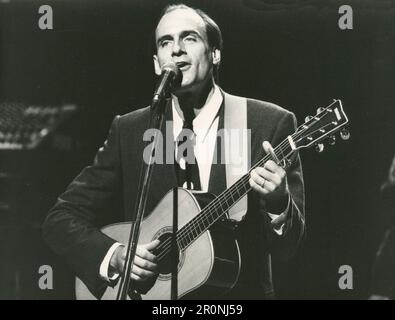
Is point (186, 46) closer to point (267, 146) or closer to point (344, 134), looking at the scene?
point (267, 146)

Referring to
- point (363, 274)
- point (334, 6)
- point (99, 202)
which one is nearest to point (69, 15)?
point (99, 202)

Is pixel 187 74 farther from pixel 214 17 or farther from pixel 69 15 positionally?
pixel 69 15

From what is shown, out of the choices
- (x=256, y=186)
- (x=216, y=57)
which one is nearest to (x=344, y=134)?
(x=256, y=186)

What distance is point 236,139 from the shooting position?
3617 millimetres

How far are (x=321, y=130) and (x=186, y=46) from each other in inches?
33.2

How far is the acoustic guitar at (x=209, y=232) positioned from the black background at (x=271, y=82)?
10.7 inches

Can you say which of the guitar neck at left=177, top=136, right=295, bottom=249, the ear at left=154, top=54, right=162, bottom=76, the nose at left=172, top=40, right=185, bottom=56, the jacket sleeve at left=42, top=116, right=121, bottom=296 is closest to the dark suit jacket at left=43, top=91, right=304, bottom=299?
the jacket sleeve at left=42, top=116, right=121, bottom=296

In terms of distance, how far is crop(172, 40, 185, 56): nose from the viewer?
361 centimetres

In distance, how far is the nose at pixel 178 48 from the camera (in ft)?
11.8

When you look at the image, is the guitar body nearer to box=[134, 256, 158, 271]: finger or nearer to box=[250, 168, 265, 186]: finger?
box=[134, 256, 158, 271]: finger

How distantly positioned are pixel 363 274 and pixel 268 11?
1.47 meters

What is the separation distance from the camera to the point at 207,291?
3.46m

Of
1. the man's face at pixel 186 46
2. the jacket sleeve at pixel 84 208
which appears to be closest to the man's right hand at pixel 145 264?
the jacket sleeve at pixel 84 208

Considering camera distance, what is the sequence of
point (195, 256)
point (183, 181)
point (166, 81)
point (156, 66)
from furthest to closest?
point (156, 66)
point (183, 181)
point (195, 256)
point (166, 81)
